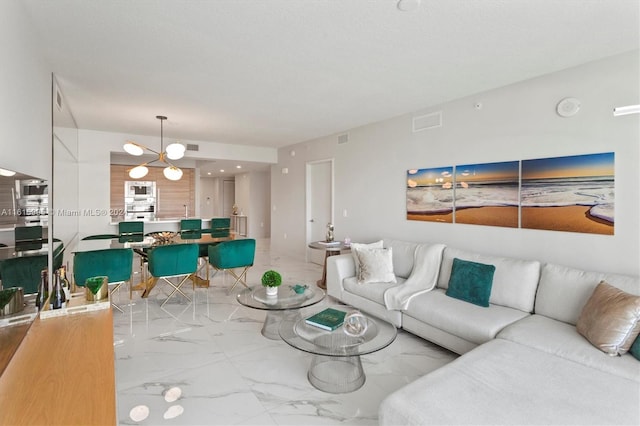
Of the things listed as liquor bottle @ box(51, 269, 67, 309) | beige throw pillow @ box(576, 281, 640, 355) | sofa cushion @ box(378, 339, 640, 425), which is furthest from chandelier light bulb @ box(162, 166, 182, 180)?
beige throw pillow @ box(576, 281, 640, 355)

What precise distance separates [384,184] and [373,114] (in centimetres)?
110

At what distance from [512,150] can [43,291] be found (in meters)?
4.39

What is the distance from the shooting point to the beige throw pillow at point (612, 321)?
211 cm

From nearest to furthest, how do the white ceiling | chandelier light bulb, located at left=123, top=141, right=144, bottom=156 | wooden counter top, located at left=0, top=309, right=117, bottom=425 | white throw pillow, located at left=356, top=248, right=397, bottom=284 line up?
wooden counter top, located at left=0, top=309, right=117, bottom=425 < the white ceiling < white throw pillow, located at left=356, top=248, right=397, bottom=284 < chandelier light bulb, located at left=123, top=141, right=144, bottom=156

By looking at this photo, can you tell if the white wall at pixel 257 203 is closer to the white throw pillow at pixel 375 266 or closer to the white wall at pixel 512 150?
the white wall at pixel 512 150

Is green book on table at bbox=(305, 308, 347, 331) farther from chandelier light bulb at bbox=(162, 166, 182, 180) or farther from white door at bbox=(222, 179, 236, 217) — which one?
white door at bbox=(222, 179, 236, 217)

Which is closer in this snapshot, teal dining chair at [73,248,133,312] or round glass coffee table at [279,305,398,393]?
round glass coffee table at [279,305,398,393]

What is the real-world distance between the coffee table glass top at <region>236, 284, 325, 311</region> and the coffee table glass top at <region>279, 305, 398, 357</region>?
35cm

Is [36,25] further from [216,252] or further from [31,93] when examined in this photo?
[216,252]

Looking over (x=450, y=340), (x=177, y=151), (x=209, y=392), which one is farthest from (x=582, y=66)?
(x=177, y=151)

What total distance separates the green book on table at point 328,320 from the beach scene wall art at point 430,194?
2259 millimetres

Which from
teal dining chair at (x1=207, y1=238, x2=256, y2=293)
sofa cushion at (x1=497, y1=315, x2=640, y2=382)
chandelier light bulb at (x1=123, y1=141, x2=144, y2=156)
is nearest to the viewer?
sofa cushion at (x1=497, y1=315, x2=640, y2=382)

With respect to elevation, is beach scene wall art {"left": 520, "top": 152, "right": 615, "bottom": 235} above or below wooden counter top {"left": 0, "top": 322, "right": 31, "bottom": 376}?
above

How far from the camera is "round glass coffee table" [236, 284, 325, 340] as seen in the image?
120 inches
